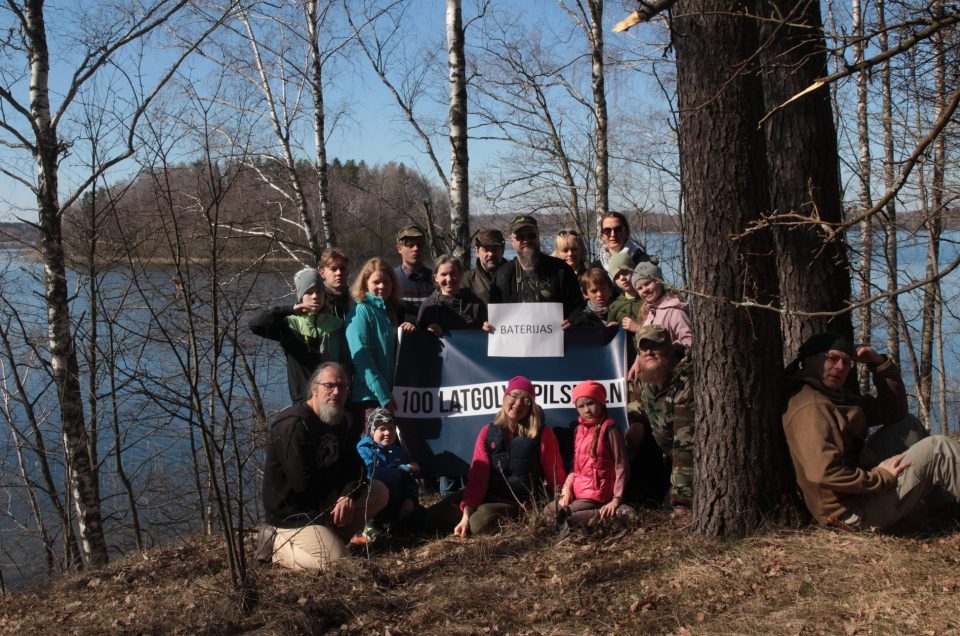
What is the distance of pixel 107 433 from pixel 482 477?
13302 mm

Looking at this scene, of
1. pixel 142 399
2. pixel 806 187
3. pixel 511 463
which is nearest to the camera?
Answer: pixel 511 463

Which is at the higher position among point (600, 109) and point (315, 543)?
point (600, 109)

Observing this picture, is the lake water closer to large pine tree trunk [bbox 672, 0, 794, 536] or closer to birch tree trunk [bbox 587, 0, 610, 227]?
birch tree trunk [bbox 587, 0, 610, 227]

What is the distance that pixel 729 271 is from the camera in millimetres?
4902

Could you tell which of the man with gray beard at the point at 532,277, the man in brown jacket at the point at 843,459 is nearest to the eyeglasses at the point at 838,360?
the man in brown jacket at the point at 843,459

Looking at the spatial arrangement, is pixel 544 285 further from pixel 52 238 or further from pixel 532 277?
pixel 52 238

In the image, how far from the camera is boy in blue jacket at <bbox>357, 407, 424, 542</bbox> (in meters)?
5.98

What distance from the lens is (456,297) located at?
693cm

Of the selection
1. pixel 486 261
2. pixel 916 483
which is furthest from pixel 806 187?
pixel 486 261

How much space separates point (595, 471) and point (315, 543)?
75.3 inches

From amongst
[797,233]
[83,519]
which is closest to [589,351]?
[797,233]

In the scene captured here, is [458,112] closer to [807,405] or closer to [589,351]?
[589,351]

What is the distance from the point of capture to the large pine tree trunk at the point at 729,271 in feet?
16.0

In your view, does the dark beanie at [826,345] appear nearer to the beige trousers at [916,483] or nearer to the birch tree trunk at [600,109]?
the beige trousers at [916,483]
